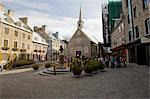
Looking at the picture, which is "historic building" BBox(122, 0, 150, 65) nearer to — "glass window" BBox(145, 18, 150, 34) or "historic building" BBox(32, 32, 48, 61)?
"glass window" BBox(145, 18, 150, 34)

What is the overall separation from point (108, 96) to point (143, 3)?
18.2 meters

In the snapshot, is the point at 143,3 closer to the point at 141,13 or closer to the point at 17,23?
the point at 141,13

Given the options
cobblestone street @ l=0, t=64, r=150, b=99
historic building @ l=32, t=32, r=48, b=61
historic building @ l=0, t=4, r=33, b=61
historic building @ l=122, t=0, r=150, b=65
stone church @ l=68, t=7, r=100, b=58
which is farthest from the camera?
stone church @ l=68, t=7, r=100, b=58

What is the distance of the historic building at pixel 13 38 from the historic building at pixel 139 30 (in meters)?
24.7

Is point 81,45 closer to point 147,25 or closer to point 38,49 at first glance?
point 38,49

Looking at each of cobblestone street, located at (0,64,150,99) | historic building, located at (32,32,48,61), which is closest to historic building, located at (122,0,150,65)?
cobblestone street, located at (0,64,150,99)

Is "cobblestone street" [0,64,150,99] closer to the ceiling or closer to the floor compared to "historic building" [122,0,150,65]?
closer to the floor

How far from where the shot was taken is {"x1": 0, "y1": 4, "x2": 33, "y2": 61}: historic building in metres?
34.2

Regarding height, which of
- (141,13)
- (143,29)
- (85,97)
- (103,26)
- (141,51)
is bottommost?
(85,97)

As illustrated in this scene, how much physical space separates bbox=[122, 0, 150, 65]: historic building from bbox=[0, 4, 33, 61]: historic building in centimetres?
2470

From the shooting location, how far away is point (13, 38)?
37.7 m

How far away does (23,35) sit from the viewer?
42.0 m

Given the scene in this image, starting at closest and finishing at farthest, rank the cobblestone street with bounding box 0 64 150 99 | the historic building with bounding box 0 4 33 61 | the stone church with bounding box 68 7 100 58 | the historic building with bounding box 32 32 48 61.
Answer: the cobblestone street with bounding box 0 64 150 99 → the historic building with bounding box 0 4 33 61 → the historic building with bounding box 32 32 48 61 → the stone church with bounding box 68 7 100 58

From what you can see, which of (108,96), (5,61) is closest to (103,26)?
(5,61)
